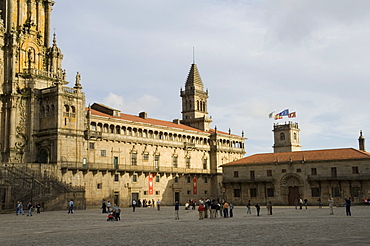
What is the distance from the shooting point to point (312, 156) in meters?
66.9

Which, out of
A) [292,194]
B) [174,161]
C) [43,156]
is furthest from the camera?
[174,161]

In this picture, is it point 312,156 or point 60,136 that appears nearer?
point 60,136

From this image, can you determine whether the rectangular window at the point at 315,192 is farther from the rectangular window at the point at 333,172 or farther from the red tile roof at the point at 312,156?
the red tile roof at the point at 312,156

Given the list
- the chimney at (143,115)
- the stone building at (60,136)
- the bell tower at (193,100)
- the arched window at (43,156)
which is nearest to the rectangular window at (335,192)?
the stone building at (60,136)

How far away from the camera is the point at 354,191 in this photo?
202 feet

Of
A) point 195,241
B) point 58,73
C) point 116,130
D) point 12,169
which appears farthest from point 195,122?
point 195,241

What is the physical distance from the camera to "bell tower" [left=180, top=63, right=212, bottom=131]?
306 feet

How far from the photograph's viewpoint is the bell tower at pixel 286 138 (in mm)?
112562

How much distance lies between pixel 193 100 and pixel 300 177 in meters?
34.1

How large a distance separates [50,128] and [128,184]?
1499 cm

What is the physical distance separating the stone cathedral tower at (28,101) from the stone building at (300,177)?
2680cm

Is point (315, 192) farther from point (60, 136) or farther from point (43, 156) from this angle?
point (43, 156)

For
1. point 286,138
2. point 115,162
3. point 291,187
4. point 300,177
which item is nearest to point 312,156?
point 300,177

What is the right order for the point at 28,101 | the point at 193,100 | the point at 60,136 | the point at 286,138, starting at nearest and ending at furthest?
the point at 60,136 → the point at 28,101 → the point at 193,100 → the point at 286,138
